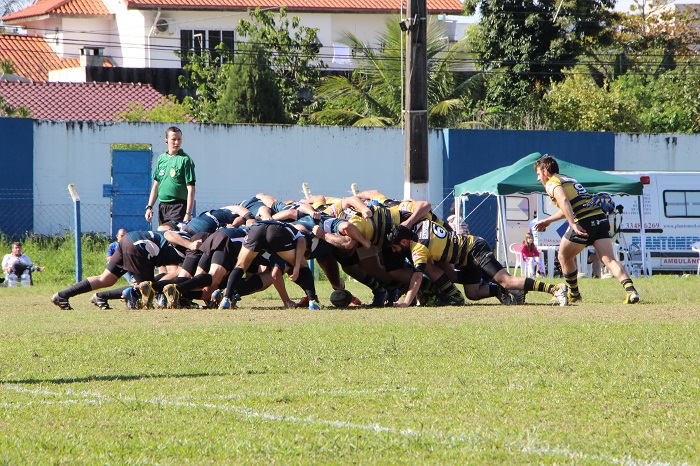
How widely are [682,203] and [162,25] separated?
Answer: 32.3 metres

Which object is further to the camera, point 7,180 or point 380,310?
point 7,180

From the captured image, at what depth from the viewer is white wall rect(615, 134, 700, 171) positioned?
28.5m

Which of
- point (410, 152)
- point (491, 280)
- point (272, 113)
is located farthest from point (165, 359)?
point (272, 113)

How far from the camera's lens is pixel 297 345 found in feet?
29.3

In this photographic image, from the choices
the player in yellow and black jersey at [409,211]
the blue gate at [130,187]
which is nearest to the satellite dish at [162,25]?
the blue gate at [130,187]

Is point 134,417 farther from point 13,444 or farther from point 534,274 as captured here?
point 534,274

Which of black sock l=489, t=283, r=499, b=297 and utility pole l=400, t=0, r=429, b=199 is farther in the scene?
utility pole l=400, t=0, r=429, b=199

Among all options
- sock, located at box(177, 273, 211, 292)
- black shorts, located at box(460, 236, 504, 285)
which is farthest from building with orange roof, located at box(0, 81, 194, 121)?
black shorts, located at box(460, 236, 504, 285)

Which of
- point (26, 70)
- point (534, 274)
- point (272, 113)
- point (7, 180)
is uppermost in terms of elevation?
point (26, 70)

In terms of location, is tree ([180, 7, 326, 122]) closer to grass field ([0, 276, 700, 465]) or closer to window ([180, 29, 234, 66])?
window ([180, 29, 234, 66])

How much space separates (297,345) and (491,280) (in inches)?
189

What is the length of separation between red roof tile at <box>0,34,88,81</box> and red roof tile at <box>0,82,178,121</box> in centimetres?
1639

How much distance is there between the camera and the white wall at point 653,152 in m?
28.5

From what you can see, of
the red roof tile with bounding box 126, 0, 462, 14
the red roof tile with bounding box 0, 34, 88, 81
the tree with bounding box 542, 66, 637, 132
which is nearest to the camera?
the tree with bounding box 542, 66, 637, 132
